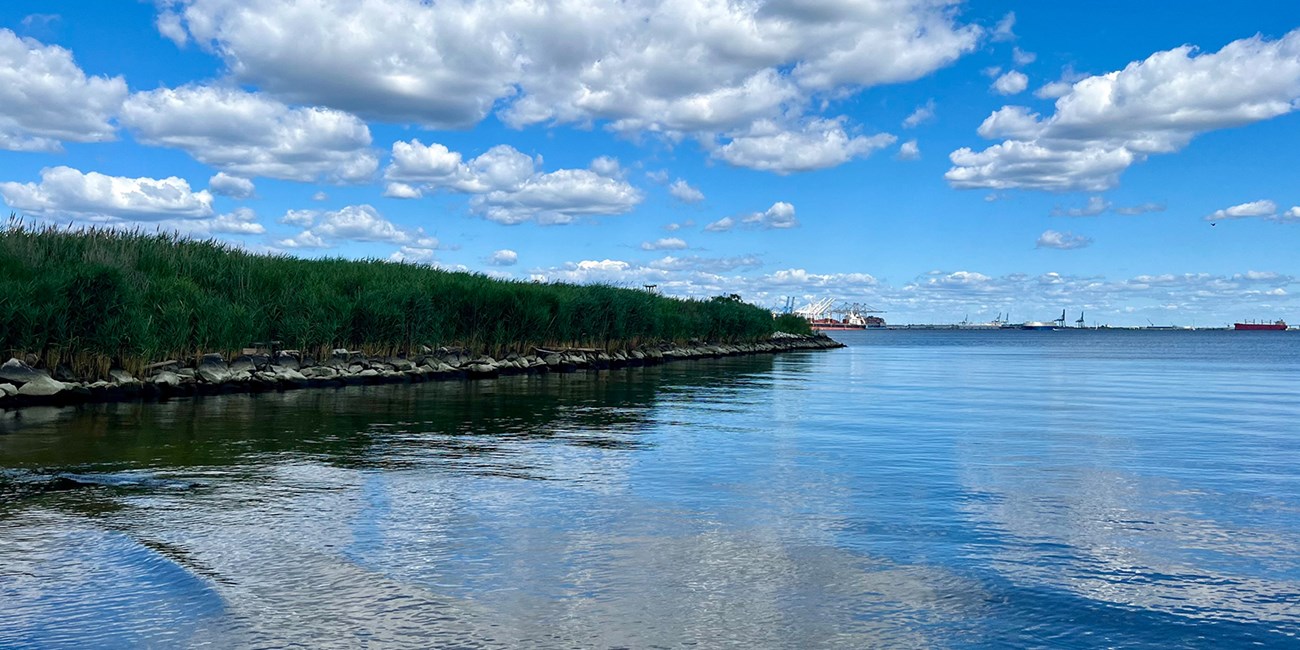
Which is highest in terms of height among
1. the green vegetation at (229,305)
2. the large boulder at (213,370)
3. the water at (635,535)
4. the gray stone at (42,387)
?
the green vegetation at (229,305)

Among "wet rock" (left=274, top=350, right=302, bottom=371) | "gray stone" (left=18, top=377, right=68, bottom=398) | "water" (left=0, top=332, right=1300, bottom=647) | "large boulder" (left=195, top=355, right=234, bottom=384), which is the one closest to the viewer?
"water" (left=0, top=332, right=1300, bottom=647)

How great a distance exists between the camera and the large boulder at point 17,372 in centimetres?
2044

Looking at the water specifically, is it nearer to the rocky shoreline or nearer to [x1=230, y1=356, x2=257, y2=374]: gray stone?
the rocky shoreline

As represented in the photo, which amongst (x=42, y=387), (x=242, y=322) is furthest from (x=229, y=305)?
(x=42, y=387)

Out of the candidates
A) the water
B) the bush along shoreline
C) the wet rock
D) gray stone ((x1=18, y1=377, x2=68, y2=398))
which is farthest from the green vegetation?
the water

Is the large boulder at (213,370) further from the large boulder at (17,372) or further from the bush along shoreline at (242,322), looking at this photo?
the large boulder at (17,372)

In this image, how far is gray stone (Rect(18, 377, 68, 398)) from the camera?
20.4 m

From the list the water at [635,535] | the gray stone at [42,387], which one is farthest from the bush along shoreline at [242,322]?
the water at [635,535]

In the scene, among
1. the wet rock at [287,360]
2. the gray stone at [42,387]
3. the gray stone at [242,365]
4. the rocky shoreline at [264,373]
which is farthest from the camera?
the wet rock at [287,360]

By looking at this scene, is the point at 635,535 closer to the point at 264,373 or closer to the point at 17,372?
the point at 17,372

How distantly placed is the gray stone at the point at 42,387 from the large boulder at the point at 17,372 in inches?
5.3

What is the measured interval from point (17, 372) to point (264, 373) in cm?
679

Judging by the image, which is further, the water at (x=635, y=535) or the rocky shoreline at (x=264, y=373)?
Result: the rocky shoreline at (x=264, y=373)

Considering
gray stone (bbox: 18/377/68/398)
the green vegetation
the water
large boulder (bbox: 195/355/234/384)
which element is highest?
the green vegetation
